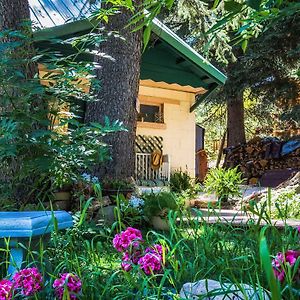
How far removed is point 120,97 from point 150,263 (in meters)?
3.86

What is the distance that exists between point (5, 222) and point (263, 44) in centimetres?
1235

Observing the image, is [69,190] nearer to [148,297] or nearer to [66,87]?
[66,87]

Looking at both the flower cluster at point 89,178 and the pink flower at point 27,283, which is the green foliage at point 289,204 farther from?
the pink flower at point 27,283

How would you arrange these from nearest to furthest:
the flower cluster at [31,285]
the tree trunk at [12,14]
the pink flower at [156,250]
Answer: the flower cluster at [31,285] < the pink flower at [156,250] < the tree trunk at [12,14]

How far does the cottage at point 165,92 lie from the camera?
28.2 ft

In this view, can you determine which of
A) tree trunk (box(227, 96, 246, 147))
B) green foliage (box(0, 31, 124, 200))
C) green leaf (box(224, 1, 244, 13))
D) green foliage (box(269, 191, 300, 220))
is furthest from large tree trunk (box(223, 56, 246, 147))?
green leaf (box(224, 1, 244, 13))

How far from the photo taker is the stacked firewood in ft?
48.9

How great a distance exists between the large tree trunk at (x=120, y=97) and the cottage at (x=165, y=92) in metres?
2.11

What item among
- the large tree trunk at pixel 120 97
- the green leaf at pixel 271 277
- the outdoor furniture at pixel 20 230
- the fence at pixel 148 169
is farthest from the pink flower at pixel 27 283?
the fence at pixel 148 169

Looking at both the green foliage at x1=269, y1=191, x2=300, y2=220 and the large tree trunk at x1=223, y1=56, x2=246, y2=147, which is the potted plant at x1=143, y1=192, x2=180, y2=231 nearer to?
the green foliage at x1=269, y1=191, x2=300, y2=220

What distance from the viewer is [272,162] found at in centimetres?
1507

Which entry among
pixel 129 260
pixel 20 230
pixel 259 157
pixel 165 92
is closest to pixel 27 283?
pixel 20 230

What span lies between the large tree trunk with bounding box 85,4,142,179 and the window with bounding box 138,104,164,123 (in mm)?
3767

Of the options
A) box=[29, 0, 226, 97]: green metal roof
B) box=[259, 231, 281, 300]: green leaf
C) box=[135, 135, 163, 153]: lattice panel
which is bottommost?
box=[259, 231, 281, 300]: green leaf
